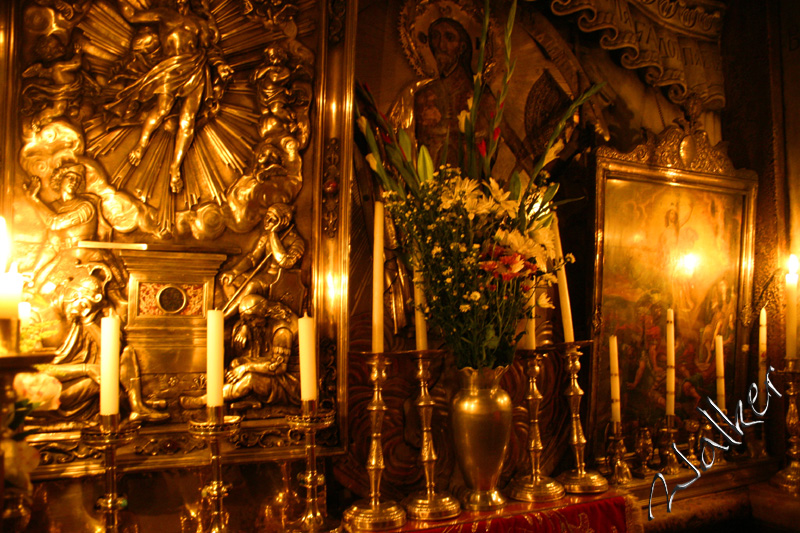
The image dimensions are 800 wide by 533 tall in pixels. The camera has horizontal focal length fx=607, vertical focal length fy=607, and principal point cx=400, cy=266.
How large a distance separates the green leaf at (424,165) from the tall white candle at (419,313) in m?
0.38

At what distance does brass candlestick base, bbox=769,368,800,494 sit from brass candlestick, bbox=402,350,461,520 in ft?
6.08

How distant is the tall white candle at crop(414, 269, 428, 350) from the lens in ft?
7.37

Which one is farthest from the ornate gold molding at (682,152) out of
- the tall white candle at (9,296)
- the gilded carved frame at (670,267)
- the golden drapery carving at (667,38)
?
the tall white candle at (9,296)

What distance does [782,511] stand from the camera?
283 cm

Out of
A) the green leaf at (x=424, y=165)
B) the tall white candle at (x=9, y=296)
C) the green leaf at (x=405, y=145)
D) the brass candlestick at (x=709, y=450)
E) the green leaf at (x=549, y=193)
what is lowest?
the brass candlestick at (x=709, y=450)

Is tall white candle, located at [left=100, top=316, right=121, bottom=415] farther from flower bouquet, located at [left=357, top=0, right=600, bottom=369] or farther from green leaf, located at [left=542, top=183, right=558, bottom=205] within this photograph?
green leaf, located at [left=542, top=183, right=558, bottom=205]

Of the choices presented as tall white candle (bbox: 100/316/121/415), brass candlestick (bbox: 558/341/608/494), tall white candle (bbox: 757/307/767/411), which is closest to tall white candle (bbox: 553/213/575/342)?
brass candlestick (bbox: 558/341/608/494)

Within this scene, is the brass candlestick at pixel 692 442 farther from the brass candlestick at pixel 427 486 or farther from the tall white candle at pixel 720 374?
the brass candlestick at pixel 427 486

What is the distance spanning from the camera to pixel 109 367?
174 cm

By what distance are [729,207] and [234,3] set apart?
2644mm

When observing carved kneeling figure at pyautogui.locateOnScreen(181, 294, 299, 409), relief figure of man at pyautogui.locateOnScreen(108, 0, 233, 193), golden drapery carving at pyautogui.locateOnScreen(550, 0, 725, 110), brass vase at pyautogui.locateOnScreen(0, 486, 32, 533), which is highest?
golden drapery carving at pyautogui.locateOnScreen(550, 0, 725, 110)

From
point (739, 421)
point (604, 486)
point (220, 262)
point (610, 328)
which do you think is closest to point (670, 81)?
point (610, 328)

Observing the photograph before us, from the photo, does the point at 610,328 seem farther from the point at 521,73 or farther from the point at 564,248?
the point at 521,73

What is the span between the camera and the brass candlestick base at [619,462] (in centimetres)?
267
